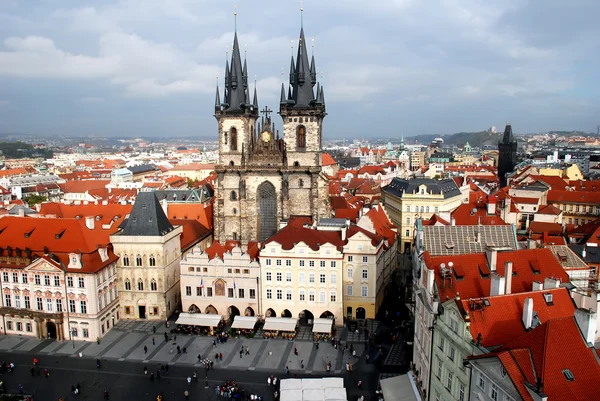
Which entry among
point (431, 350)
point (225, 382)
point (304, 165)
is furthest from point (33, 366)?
point (304, 165)

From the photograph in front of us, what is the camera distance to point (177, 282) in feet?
211

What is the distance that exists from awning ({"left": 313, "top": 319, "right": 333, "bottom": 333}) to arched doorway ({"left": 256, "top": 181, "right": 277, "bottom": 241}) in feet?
88.6

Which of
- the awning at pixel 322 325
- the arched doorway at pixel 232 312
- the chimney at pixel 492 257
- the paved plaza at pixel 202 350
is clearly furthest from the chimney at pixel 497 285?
the arched doorway at pixel 232 312

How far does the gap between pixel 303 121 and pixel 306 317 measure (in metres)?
32.3

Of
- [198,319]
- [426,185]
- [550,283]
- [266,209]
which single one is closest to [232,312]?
[198,319]

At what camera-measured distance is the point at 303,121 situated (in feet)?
259

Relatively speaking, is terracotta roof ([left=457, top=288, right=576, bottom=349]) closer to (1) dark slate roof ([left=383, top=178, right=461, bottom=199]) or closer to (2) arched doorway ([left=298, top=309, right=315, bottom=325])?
(2) arched doorway ([left=298, top=309, right=315, bottom=325])

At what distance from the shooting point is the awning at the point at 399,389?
38.5 m

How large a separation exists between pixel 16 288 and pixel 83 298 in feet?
26.7

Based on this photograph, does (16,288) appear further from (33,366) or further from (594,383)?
(594,383)

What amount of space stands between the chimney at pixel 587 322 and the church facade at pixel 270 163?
50.8 m

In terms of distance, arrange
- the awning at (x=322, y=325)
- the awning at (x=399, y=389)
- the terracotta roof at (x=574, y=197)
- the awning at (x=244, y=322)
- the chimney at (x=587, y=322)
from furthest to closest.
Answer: the terracotta roof at (x=574, y=197) → the awning at (x=244, y=322) → the awning at (x=322, y=325) → the awning at (x=399, y=389) → the chimney at (x=587, y=322)

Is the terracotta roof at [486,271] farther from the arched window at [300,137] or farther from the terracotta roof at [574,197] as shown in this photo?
the terracotta roof at [574,197]

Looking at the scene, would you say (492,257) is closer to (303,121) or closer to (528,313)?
(528,313)
